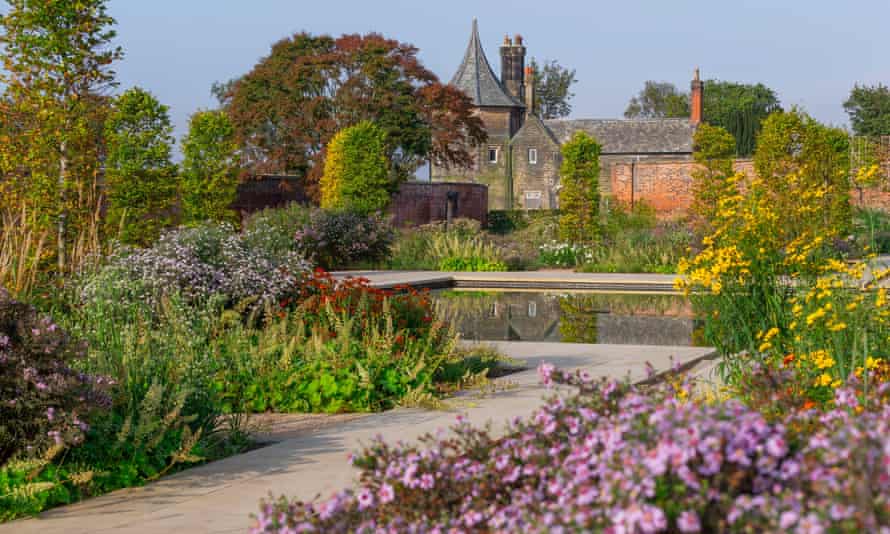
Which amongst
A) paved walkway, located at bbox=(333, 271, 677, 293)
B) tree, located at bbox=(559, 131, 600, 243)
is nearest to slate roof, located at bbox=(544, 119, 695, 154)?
tree, located at bbox=(559, 131, 600, 243)

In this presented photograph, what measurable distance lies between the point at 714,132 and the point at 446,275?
1006cm

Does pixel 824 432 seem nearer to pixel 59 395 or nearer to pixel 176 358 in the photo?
pixel 59 395

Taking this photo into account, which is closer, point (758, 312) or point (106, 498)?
point (106, 498)

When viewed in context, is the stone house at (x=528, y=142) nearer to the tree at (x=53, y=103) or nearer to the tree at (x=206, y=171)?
the tree at (x=206, y=171)

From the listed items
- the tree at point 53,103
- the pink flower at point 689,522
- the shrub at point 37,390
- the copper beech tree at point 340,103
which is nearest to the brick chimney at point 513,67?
the copper beech tree at point 340,103

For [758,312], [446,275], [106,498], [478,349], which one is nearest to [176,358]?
[106,498]

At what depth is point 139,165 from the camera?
18062 millimetres

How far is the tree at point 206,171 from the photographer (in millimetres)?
20750

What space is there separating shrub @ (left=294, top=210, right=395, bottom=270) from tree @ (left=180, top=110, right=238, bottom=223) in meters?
1.90

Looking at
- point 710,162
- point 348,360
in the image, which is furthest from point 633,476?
point 710,162

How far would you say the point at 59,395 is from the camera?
172 inches

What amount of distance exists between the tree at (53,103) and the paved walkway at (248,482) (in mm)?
9492

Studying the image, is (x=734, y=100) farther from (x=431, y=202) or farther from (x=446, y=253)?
(x=446, y=253)

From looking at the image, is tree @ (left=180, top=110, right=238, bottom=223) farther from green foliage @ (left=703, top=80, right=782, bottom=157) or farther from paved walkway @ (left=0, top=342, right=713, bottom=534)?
green foliage @ (left=703, top=80, right=782, bottom=157)
